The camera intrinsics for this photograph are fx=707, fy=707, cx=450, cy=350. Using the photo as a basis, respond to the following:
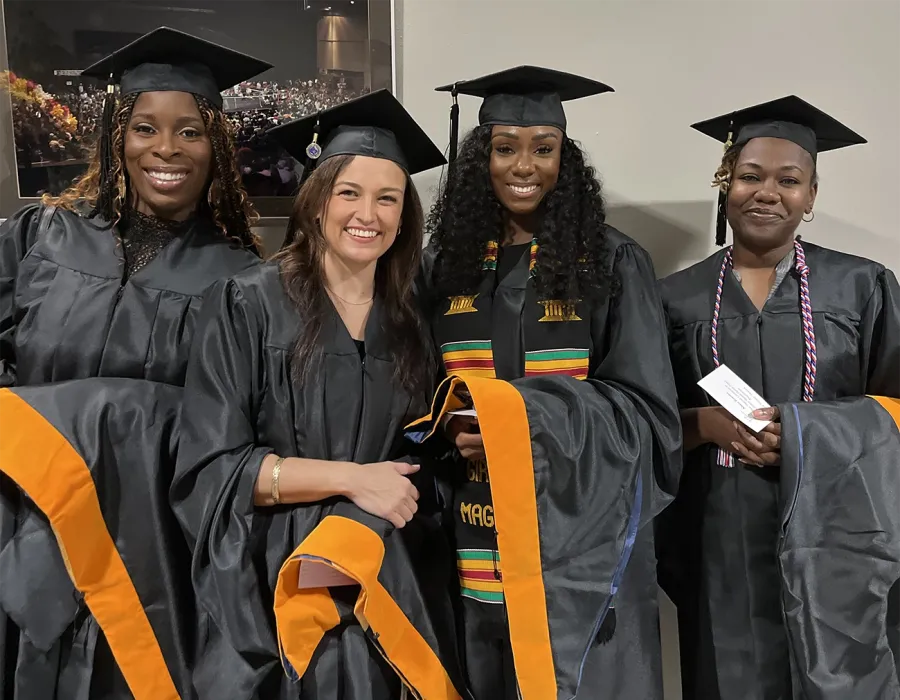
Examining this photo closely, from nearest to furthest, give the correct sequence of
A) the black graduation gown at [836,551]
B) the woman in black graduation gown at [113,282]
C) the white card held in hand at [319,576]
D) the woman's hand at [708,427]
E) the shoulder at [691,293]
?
the white card held in hand at [319,576], the woman in black graduation gown at [113,282], the black graduation gown at [836,551], the woman's hand at [708,427], the shoulder at [691,293]

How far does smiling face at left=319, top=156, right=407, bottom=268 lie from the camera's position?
1.50 m

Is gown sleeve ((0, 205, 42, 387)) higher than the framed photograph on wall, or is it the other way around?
the framed photograph on wall

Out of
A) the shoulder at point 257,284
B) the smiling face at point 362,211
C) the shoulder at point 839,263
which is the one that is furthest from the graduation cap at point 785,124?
the shoulder at point 257,284

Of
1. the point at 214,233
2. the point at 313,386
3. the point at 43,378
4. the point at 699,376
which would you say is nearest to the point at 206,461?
the point at 313,386

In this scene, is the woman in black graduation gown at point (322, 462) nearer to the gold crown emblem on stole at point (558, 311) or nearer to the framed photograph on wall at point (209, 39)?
the gold crown emblem on stole at point (558, 311)

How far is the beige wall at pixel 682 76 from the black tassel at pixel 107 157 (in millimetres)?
888

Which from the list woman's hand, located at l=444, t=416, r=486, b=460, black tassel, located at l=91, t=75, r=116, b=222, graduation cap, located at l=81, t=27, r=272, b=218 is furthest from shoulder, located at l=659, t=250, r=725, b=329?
black tassel, located at l=91, t=75, r=116, b=222

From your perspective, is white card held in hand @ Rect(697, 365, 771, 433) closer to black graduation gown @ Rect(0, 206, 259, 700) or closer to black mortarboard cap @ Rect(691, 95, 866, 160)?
black mortarboard cap @ Rect(691, 95, 866, 160)

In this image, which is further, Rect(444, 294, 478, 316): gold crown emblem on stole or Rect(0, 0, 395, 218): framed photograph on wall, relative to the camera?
Rect(0, 0, 395, 218): framed photograph on wall

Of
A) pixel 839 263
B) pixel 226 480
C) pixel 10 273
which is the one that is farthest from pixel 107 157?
pixel 839 263

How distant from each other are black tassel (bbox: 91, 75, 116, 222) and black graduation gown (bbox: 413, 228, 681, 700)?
835 mm

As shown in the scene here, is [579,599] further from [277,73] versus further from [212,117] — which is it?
[277,73]

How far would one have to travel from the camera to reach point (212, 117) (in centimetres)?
171

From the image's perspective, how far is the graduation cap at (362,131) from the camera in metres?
1.52
